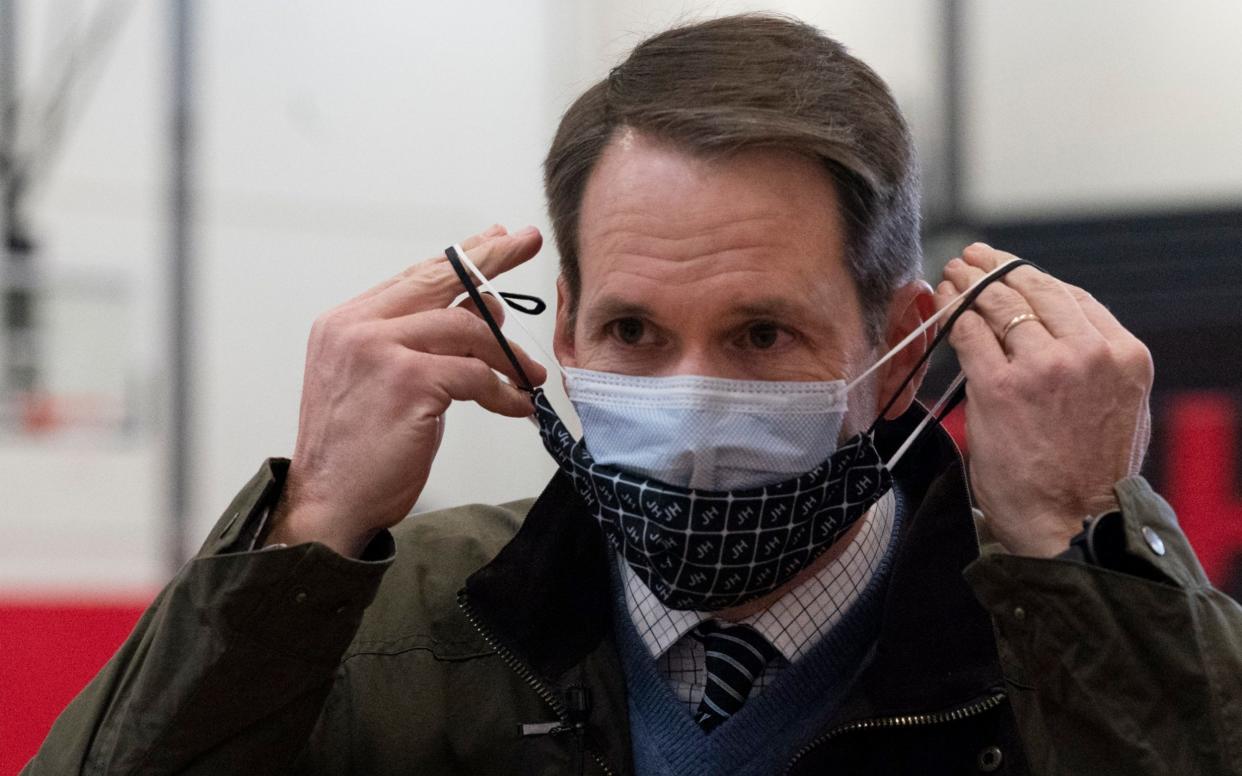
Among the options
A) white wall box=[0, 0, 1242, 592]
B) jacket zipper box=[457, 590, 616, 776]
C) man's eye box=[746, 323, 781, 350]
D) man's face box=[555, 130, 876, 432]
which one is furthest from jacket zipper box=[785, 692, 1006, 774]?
white wall box=[0, 0, 1242, 592]

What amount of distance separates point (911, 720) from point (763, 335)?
0.54 meters

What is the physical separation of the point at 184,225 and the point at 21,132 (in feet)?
1.36

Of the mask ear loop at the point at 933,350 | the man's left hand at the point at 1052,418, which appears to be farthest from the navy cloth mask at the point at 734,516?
the man's left hand at the point at 1052,418

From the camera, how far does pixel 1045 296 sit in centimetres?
185

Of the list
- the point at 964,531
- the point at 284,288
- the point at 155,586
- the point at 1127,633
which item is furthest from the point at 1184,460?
the point at 155,586

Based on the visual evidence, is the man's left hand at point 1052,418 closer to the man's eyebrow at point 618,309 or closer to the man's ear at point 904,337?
the man's ear at point 904,337

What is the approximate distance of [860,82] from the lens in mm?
2119

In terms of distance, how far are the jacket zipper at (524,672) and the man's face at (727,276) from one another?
1.30 feet

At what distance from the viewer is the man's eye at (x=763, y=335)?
196 cm

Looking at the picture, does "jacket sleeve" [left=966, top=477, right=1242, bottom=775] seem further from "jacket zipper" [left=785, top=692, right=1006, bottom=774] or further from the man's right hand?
the man's right hand

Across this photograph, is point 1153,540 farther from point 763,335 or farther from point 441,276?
point 441,276

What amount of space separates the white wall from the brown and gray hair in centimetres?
113

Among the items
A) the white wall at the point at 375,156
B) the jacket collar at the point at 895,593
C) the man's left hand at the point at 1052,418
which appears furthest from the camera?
the white wall at the point at 375,156

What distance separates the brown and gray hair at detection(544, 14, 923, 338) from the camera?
78.5 inches
